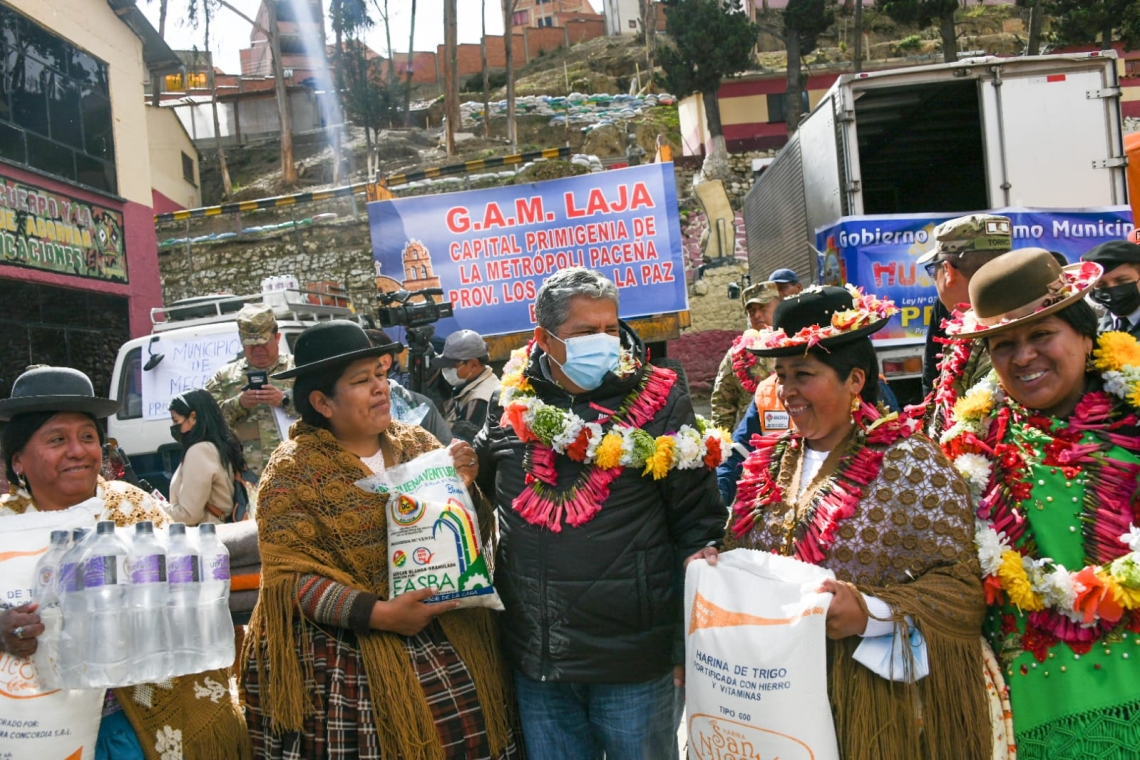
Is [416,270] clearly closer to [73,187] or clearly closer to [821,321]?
[73,187]

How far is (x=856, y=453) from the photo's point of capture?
93.0 inches

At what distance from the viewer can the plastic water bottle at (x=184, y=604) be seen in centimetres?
250

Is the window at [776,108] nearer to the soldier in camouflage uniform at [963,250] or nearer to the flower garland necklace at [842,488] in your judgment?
the soldier in camouflage uniform at [963,250]

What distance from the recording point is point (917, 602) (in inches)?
85.6

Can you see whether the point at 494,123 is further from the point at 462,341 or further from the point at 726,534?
the point at 726,534

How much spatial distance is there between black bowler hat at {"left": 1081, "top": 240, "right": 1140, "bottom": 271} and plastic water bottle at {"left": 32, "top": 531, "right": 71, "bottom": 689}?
5.04 metres

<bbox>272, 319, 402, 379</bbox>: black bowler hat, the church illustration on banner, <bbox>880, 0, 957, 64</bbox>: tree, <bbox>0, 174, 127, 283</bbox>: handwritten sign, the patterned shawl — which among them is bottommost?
the patterned shawl

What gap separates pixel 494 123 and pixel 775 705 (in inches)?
1481

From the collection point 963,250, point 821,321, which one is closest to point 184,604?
point 821,321

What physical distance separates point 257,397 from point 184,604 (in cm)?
289

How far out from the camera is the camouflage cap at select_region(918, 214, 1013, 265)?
12.8 ft

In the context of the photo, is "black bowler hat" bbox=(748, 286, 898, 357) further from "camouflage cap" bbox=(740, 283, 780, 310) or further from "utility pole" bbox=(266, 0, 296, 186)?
"utility pole" bbox=(266, 0, 296, 186)

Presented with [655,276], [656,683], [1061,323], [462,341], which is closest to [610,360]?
[656,683]

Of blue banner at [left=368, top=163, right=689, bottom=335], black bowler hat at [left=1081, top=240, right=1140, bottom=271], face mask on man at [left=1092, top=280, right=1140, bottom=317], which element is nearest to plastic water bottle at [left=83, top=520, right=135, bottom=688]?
face mask on man at [left=1092, top=280, right=1140, bottom=317]
